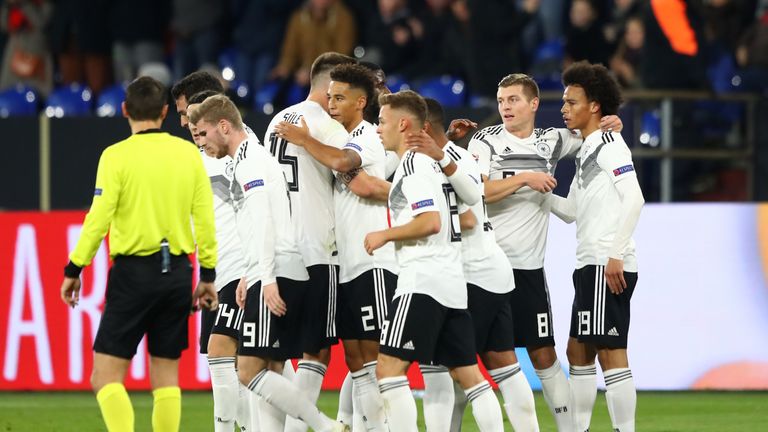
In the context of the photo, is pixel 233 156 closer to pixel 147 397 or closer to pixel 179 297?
pixel 179 297

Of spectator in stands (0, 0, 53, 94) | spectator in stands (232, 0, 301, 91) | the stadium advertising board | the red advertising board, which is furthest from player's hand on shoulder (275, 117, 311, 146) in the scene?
spectator in stands (0, 0, 53, 94)

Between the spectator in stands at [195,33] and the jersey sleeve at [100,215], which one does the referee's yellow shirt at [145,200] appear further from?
the spectator in stands at [195,33]

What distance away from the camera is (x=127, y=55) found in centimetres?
1698

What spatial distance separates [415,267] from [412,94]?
94 centimetres

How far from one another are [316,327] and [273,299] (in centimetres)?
48

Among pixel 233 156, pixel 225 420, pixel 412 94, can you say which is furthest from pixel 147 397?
pixel 412 94

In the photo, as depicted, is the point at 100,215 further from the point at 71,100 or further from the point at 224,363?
the point at 71,100

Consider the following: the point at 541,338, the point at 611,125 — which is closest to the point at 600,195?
the point at 611,125

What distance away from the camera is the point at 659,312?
11992mm

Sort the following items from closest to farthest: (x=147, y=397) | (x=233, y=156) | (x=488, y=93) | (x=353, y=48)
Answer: (x=233, y=156) < (x=147, y=397) < (x=488, y=93) < (x=353, y=48)

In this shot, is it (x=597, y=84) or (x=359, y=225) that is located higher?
(x=597, y=84)

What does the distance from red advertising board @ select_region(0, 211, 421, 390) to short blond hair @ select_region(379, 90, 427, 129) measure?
479 cm

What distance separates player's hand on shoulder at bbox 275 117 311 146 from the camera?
26.6 ft

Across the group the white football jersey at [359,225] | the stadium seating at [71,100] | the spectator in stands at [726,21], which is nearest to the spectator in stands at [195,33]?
the stadium seating at [71,100]
